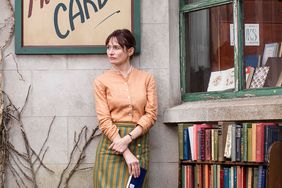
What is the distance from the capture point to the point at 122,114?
5406 mm

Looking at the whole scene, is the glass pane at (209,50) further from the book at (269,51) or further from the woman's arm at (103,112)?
the woman's arm at (103,112)

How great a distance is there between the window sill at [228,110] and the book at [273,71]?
0.14m

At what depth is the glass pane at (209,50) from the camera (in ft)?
18.7

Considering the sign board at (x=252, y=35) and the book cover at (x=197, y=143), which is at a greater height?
the sign board at (x=252, y=35)

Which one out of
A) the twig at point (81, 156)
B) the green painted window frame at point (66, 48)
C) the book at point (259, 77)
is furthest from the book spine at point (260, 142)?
the twig at point (81, 156)

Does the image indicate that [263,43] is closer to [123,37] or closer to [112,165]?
[123,37]

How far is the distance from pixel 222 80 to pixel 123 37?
95 centimetres

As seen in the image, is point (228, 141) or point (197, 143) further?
point (197, 143)

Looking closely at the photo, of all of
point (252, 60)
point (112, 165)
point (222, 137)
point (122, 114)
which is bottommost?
point (112, 165)

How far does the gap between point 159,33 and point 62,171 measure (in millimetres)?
1453

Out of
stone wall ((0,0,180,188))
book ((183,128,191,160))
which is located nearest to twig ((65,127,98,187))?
stone wall ((0,0,180,188))

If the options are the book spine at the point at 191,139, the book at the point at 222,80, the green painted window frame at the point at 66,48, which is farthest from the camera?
the green painted window frame at the point at 66,48

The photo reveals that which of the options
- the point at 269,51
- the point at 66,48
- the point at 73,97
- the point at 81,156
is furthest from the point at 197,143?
the point at 66,48

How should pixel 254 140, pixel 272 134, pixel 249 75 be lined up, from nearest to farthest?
pixel 272 134 → pixel 254 140 → pixel 249 75
